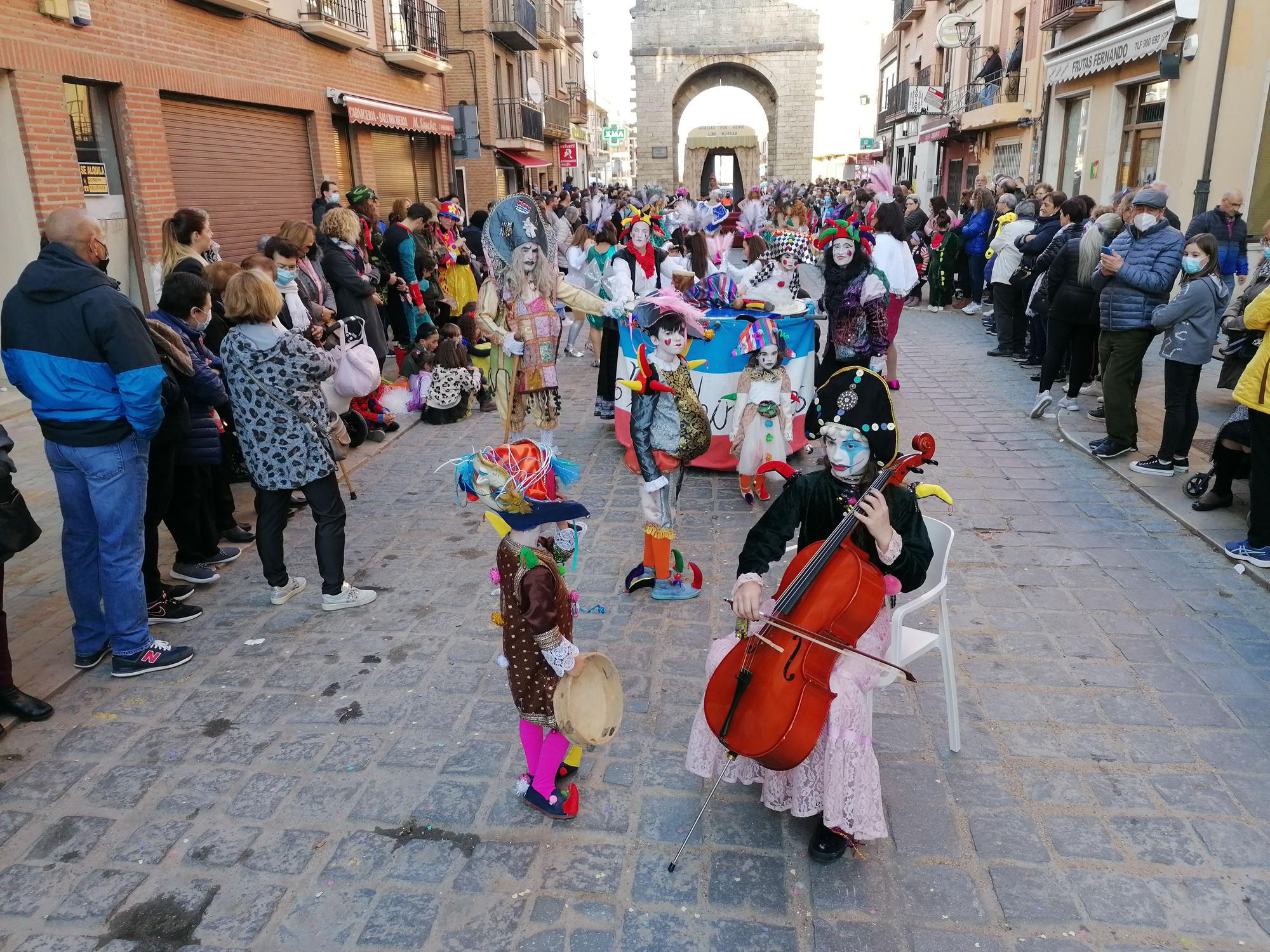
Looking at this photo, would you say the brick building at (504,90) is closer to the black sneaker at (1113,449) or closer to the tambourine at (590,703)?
the black sneaker at (1113,449)

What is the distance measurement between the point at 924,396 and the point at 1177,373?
3.09 meters

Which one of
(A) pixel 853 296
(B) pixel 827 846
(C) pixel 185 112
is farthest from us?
(C) pixel 185 112

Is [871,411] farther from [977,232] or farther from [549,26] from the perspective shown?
[549,26]

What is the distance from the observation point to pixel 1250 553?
5102 millimetres

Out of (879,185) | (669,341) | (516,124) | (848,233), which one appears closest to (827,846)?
(669,341)

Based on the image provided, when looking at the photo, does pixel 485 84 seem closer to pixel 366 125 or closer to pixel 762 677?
pixel 366 125

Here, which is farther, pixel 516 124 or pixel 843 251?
pixel 516 124

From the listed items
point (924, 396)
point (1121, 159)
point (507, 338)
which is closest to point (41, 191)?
point (507, 338)

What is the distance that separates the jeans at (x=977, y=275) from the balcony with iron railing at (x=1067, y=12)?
16.4 feet

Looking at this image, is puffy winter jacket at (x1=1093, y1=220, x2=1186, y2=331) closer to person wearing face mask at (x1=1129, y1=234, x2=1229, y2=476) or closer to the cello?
person wearing face mask at (x1=1129, y1=234, x2=1229, y2=476)

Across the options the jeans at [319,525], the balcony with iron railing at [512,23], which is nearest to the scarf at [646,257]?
the jeans at [319,525]

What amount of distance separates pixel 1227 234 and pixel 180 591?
35.4 ft

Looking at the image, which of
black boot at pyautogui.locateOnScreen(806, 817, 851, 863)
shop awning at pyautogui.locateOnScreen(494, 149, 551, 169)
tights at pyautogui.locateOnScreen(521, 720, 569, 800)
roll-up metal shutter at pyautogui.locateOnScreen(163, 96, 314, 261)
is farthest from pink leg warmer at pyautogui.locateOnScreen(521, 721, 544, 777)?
shop awning at pyautogui.locateOnScreen(494, 149, 551, 169)

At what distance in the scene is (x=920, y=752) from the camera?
11.7 feet
